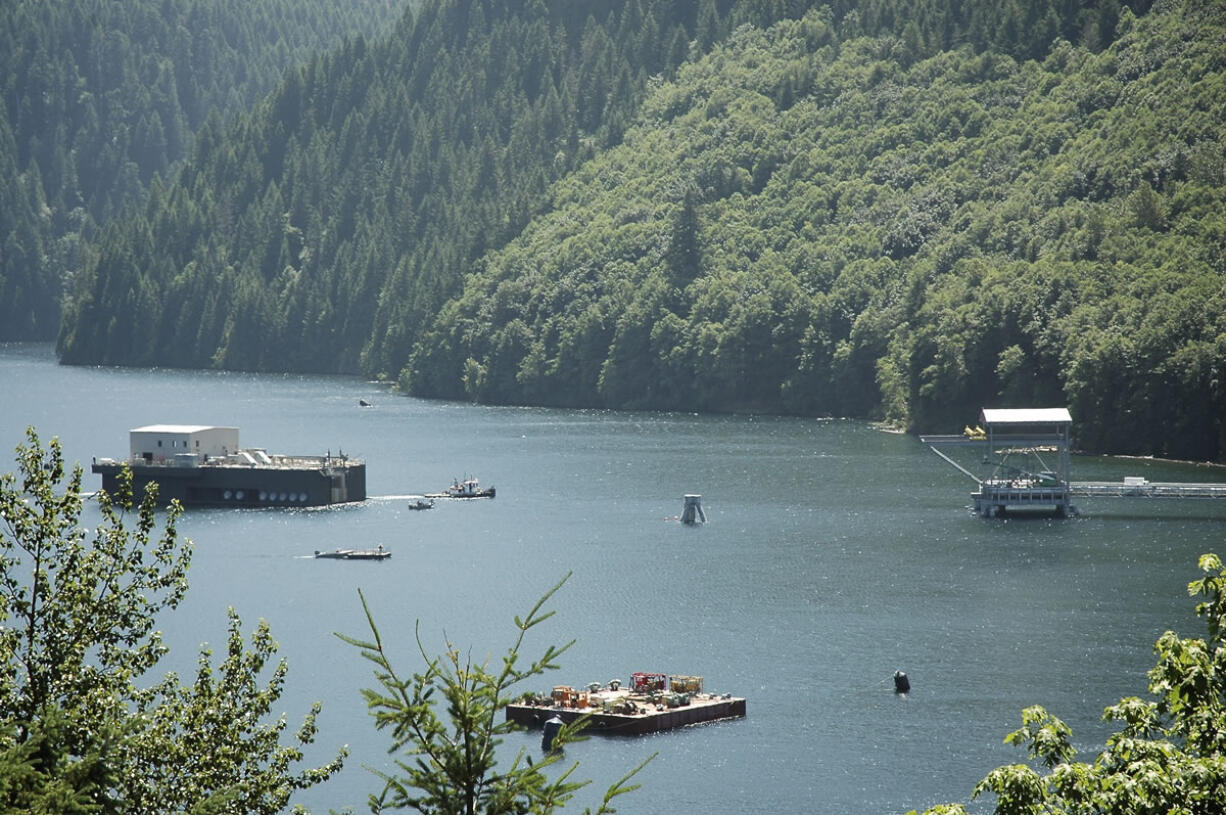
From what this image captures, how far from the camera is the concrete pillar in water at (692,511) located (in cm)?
13825

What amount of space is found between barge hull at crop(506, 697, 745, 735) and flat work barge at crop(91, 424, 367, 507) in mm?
72808

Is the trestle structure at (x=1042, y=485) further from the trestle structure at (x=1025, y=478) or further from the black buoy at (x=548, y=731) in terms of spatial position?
the black buoy at (x=548, y=731)

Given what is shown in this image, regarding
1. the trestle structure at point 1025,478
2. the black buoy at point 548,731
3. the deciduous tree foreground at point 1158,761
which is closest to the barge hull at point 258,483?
the trestle structure at point 1025,478

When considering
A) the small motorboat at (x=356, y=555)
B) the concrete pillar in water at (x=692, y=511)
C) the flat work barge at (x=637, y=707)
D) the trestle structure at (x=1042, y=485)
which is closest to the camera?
the flat work barge at (x=637, y=707)

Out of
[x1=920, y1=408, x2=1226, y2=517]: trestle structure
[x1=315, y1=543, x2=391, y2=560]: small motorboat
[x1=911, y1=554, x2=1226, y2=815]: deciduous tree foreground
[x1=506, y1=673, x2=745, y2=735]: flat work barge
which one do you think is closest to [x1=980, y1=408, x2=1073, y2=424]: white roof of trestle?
[x1=920, y1=408, x2=1226, y2=517]: trestle structure

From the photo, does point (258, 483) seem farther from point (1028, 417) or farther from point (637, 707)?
point (637, 707)

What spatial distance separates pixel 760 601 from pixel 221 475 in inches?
2338

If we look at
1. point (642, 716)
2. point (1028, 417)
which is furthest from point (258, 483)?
point (642, 716)

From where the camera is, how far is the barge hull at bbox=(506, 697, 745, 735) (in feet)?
270

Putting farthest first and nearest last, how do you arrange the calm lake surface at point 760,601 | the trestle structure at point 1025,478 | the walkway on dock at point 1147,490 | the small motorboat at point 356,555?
the walkway on dock at point 1147,490 < the trestle structure at point 1025,478 < the small motorboat at point 356,555 < the calm lake surface at point 760,601

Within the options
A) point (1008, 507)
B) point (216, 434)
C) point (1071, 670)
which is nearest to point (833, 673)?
point (1071, 670)

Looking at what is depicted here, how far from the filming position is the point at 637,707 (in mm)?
83438

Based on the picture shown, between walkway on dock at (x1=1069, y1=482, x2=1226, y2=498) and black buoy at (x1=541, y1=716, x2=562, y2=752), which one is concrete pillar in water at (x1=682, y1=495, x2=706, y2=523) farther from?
black buoy at (x1=541, y1=716, x2=562, y2=752)

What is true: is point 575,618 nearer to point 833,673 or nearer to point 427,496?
point 833,673
